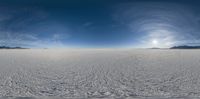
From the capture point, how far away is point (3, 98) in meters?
4.92

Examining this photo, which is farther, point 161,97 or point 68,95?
point 68,95

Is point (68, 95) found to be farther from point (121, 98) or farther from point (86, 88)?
point (121, 98)

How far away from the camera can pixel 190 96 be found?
16.8 ft

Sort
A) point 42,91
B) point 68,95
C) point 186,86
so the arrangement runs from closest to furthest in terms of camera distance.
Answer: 1. point 68,95
2. point 42,91
3. point 186,86

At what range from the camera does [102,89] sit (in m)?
6.25

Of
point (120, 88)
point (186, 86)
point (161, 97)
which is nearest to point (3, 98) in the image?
point (120, 88)

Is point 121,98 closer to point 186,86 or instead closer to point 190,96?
point 190,96

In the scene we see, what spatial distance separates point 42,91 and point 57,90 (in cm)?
41

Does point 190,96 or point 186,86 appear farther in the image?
point 186,86

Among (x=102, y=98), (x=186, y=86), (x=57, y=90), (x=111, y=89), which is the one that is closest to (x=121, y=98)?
(x=102, y=98)

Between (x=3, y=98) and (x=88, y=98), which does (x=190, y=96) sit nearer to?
(x=88, y=98)

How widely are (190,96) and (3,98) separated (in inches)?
171

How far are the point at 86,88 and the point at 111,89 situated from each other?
0.75 meters

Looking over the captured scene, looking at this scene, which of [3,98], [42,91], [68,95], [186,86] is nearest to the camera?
[3,98]
